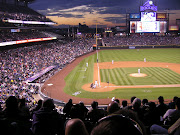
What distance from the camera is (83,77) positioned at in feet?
112

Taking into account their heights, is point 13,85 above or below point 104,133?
below

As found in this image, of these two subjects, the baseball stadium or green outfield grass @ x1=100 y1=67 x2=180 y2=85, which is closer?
the baseball stadium

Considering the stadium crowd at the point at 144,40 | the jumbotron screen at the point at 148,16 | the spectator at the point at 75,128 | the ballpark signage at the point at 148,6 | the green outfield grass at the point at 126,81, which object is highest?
the ballpark signage at the point at 148,6

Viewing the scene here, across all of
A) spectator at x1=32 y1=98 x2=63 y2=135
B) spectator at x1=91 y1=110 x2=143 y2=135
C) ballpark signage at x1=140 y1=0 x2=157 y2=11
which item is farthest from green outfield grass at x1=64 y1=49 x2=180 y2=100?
ballpark signage at x1=140 y1=0 x2=157 y2=11

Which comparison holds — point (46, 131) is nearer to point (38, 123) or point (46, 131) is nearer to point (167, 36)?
point (38, 123)

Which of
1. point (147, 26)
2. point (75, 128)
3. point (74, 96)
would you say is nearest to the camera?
point (75, 128)

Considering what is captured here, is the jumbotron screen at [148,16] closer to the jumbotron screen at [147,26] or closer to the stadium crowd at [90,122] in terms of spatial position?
the jumbotron screen at [147,26]

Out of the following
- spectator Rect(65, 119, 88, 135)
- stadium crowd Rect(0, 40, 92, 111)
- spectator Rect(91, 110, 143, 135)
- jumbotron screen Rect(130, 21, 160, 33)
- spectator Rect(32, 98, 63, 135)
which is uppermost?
jumbotron screen Rect(130, 21, 160, 33)

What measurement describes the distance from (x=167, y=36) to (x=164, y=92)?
271 ft

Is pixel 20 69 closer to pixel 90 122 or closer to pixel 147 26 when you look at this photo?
pixel 90 122

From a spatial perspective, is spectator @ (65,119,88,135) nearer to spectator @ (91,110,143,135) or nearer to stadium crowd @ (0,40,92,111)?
spectator @ (91,110,143,135)

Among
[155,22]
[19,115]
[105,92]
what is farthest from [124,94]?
[155,22]

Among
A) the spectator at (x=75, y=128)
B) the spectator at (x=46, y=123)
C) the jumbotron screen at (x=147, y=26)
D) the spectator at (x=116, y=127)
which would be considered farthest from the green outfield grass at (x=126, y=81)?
the jumbotron screen at (x=147, y=26)

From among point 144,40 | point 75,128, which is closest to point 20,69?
point 75,128
